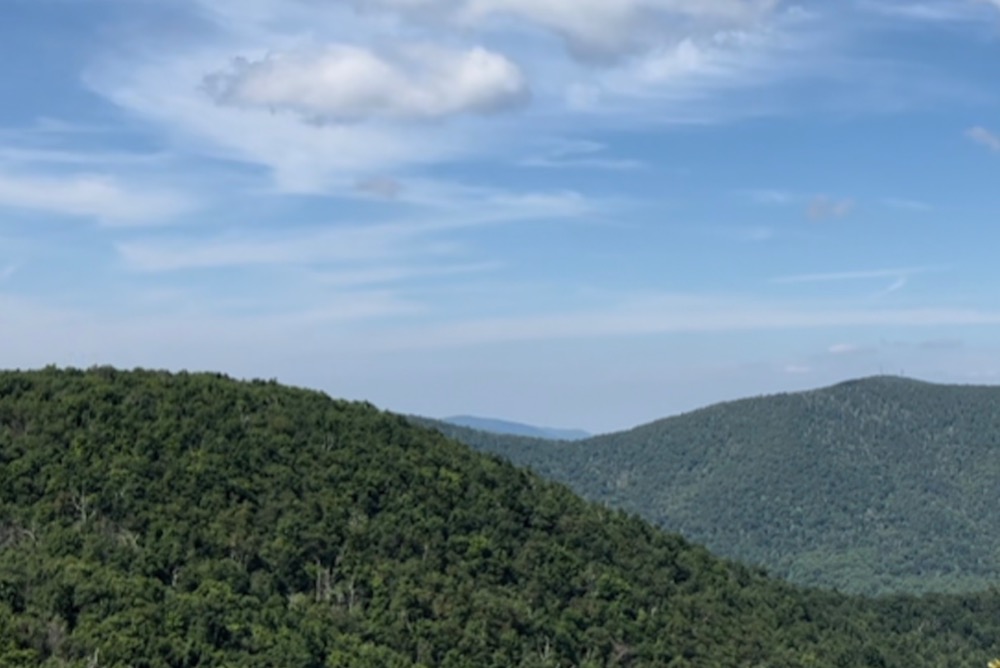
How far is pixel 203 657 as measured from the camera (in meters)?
91.4

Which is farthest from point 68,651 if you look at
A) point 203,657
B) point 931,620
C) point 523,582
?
point 931,620

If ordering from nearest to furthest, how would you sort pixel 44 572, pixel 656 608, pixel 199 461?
pixel 44 572 < pixel 199 461 < pixel 656 608

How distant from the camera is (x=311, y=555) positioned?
366 feet

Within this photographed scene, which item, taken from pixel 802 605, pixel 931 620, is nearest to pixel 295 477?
pixel 802 605

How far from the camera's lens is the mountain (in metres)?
94.6

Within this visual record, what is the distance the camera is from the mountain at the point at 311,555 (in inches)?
3723

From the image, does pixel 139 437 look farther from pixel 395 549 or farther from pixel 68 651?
pixel 68 651

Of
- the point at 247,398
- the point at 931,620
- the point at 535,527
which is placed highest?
the point at 247,398

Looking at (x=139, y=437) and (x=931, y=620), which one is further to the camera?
(x=931, y=620)

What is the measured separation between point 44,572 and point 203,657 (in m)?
12.9

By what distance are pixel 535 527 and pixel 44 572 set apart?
171 feet

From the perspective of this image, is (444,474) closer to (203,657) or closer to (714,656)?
(714,656)

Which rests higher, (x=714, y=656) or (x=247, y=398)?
(x=247, y=398)

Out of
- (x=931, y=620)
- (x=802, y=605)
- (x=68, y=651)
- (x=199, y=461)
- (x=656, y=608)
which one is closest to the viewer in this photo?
(x=68, y=651)
